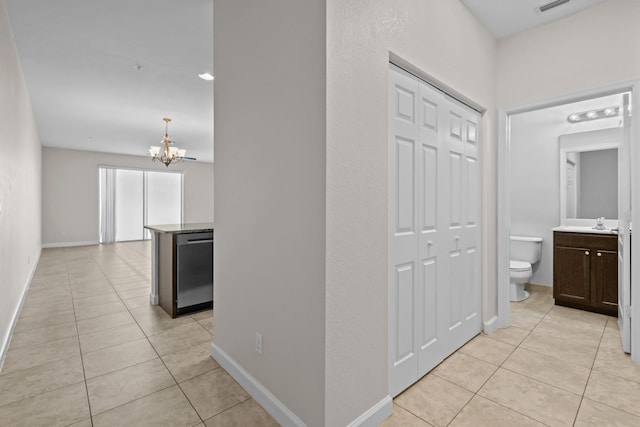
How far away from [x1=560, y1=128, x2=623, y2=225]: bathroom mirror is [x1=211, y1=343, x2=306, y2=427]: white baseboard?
4054 mm

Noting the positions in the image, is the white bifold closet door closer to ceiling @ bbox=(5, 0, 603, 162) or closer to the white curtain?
ceiling @ bbox=(5, 0, 603, 162)

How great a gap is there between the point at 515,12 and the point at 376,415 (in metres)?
3.12

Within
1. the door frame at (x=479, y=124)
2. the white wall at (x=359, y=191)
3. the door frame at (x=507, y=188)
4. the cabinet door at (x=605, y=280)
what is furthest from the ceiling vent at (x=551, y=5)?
the cabinet door at (x=605, y=280)

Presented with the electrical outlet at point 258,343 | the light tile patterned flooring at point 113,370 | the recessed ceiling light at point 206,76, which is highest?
the recessed ceiling light at point 206,76

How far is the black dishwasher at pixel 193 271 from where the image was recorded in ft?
9.73

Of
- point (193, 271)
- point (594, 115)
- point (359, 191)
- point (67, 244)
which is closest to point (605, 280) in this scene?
point (594, 115)

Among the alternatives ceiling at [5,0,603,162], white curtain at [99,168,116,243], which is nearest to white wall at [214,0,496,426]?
ceiling at [5,0,603,162]

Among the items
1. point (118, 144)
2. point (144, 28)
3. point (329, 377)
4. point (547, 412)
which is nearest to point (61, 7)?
point (144, 28)

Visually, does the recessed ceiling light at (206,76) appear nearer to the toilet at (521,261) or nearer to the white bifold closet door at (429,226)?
the white bifold closet door at (429,226)

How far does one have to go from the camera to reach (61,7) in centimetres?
234

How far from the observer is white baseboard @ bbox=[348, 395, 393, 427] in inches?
56.1

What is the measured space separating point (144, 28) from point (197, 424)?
316cm

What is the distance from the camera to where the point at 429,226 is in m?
1.96

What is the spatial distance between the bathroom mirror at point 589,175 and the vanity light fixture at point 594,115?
17 cm
